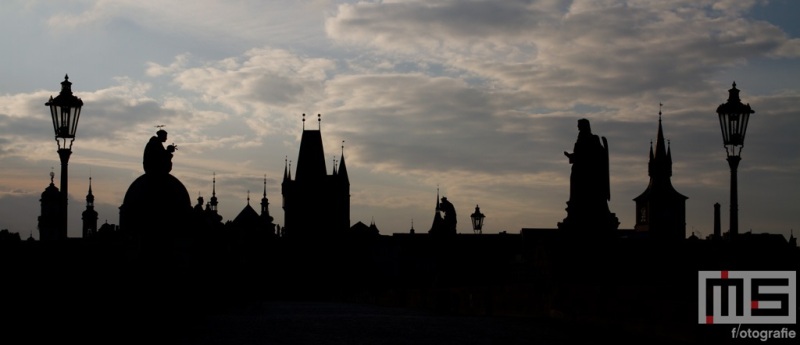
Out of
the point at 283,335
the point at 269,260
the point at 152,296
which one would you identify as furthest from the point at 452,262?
the point at 269,260

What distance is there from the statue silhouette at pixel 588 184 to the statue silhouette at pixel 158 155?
1017cm

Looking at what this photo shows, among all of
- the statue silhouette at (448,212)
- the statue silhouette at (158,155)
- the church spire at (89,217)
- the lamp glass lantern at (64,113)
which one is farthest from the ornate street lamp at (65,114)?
the church spire at (89,217)

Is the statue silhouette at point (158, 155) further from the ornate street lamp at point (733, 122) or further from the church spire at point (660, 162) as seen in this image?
the church spire at point (660, 162)

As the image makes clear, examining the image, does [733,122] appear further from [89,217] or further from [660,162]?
[660,162]

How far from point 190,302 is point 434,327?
402 inches

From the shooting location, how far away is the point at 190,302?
30578mm

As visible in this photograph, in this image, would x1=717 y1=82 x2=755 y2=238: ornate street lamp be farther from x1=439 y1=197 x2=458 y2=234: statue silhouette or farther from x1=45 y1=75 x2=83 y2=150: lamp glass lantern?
x1=439 y1=197 x2=458 y2=234: statue silhouette

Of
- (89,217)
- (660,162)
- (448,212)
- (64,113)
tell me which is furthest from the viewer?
(660,162)

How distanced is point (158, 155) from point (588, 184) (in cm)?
1092

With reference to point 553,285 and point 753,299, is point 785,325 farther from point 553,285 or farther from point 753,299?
point 553,285

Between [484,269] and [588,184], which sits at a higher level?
[588,184]

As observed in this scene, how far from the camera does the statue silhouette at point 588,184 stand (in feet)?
94.4

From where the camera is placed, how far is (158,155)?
31.1 meters

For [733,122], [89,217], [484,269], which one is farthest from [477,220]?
[89,217]
